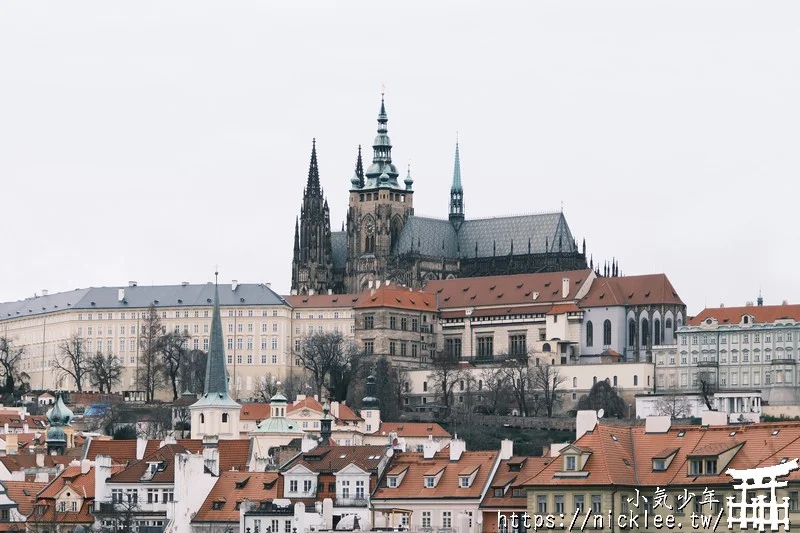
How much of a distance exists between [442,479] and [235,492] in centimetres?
849

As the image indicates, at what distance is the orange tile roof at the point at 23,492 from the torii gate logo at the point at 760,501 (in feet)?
104

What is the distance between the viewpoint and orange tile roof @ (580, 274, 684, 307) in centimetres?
19412

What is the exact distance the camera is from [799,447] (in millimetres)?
64125

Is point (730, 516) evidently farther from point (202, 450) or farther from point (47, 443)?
point (47, 443)

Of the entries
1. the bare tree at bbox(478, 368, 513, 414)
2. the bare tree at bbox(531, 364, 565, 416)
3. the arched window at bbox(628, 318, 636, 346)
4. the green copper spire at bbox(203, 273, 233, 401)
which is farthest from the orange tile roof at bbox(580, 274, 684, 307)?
the green copper spire at bbox(203, 273, 233, 401)

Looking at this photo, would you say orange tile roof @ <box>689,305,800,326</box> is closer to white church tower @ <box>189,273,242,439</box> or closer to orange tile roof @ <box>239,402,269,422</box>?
orange tile roof @ <box>239,402,269,422</box>

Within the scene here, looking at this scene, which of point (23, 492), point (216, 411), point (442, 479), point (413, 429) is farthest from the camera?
point (413, 429)

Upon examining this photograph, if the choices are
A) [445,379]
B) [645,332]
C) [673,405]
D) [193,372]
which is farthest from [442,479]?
[645,332]

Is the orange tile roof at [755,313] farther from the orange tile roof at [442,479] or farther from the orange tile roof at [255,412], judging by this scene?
the orange tile roof at [442,479]

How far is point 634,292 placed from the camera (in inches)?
7682

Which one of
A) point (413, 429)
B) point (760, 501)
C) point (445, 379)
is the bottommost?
point (760, 501)

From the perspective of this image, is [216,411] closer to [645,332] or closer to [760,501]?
[760,501]

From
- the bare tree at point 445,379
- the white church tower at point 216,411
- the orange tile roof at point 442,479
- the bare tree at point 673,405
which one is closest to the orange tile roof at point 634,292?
the bare tree at point 445,379

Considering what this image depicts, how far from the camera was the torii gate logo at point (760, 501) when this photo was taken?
61.5 m
